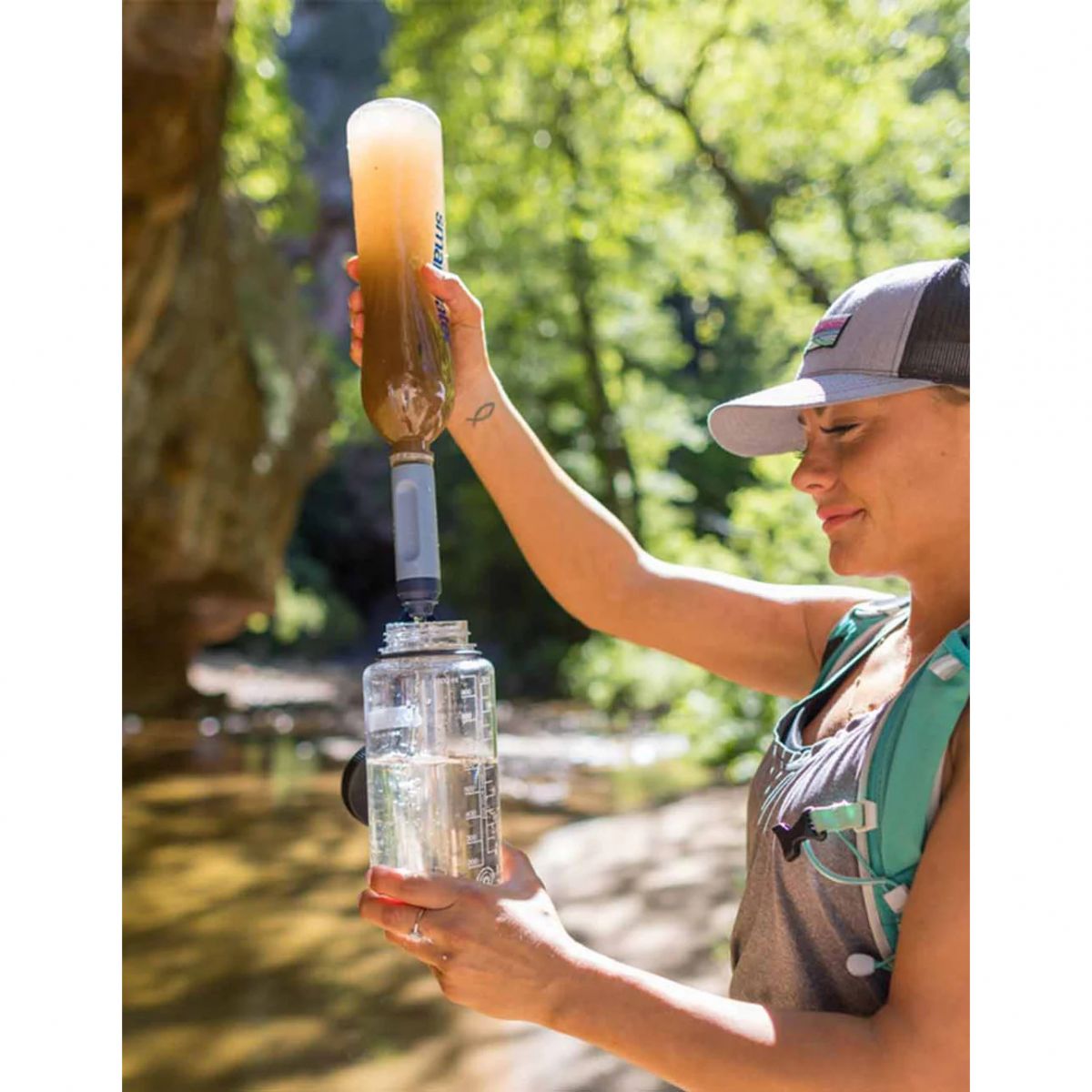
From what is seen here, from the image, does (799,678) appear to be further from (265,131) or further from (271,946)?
(265,131)

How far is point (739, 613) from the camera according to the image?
123 cm

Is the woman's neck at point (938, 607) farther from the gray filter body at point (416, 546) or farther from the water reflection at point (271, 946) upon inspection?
the water reflection at point (271, 946)

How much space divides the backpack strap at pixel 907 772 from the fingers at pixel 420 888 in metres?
0.30

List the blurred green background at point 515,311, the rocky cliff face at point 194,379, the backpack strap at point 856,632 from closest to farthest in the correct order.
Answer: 1. the backpack strap at point 856,632
2. the rocky cliff face at point 194,379
3. the blurred green background at point 515,311

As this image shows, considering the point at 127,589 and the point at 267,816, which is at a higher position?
the point at 127,589

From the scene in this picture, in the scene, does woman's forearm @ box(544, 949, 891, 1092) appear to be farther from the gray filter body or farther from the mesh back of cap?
the mesh back of cap

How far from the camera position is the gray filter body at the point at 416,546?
87cm

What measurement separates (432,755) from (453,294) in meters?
0.40

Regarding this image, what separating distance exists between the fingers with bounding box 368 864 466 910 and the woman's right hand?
42cm

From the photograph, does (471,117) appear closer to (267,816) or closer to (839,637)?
(267,816)

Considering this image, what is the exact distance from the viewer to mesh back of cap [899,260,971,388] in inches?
35.4

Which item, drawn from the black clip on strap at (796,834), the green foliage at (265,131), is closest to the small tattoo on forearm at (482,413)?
the black clip on strap at (796,834)
